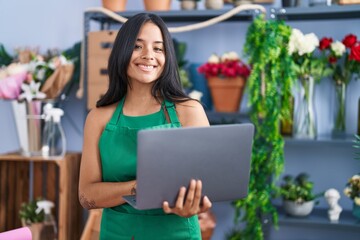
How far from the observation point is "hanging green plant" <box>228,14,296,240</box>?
284 centimetres

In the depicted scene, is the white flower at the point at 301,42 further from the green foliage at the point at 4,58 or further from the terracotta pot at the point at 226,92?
the green foliage at the point at 4,58

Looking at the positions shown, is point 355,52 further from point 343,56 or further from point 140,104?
point 140,104

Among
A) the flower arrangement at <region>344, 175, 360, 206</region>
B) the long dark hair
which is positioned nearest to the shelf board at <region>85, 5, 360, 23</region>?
the flower arrangement at <region>344, 175, 360, 206</region>

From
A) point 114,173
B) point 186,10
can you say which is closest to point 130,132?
point 114,173

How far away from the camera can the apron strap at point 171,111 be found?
4.98 feet

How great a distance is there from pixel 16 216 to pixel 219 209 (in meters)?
1.20

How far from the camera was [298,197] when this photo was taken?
3.00 metres

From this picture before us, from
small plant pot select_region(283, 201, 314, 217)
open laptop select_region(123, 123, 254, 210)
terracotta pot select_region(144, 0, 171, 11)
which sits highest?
terracotta pot select_region(144, 0, 171, 11)

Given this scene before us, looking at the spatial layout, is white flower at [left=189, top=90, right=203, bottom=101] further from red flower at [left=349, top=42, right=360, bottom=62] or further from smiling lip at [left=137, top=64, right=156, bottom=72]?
smiling lip at [left=137, top=64, right=156, bottom=72]

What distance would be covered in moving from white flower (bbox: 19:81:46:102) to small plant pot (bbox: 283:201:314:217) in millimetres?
1434

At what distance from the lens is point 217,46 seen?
338cm

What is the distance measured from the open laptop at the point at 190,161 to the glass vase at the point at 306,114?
172 centimetres

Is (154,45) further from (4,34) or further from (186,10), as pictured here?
(4,34)

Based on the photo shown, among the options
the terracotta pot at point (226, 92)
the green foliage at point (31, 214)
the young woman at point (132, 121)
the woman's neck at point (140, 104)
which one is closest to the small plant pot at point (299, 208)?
the terracotta pot at point (226, 92)
